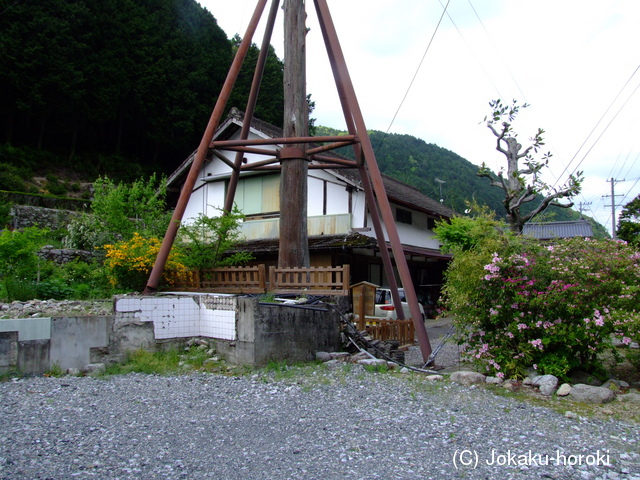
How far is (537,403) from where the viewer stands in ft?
21.0

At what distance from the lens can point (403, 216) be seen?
69.5ft

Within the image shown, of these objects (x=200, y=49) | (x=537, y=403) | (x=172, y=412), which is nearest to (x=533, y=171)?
(x=537, y=403)

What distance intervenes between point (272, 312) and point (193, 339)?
1639 mm

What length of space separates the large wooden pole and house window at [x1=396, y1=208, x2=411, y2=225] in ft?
32.1

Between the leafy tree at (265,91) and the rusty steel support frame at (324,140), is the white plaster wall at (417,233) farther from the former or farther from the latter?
the leafy tree at (265,91)

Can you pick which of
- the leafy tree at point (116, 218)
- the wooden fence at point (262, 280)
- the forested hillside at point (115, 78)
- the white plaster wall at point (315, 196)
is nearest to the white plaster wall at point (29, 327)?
the wooden fence at point (262, 280)

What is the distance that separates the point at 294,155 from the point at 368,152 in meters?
2.04

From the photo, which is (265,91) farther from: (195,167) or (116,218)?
(195,167)

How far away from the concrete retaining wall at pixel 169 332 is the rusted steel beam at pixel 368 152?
158 centimetres

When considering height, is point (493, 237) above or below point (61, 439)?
above

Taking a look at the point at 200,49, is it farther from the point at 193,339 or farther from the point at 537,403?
the point at 537,403

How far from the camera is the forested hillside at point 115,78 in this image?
1046 inches

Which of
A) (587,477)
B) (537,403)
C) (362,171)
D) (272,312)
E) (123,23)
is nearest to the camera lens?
(587,477)

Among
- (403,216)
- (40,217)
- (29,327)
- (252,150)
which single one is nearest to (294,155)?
(252,150)
